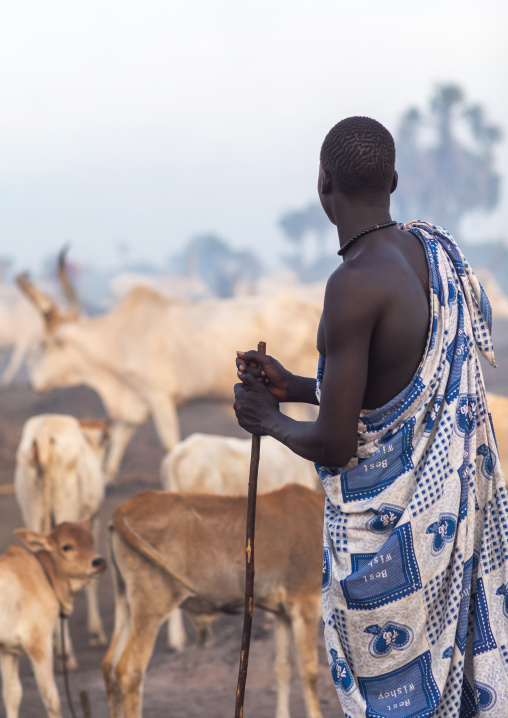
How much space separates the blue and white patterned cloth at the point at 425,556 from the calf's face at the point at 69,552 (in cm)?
274

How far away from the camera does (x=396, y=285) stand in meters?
1.89

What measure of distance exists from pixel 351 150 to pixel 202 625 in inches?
119

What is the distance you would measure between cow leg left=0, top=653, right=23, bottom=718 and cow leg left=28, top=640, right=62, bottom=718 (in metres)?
0.12

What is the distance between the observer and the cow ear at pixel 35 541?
4.50 metres

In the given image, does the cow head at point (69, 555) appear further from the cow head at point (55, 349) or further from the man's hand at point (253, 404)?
the cow head at point (55, 349)

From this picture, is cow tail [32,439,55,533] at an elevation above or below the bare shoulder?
below

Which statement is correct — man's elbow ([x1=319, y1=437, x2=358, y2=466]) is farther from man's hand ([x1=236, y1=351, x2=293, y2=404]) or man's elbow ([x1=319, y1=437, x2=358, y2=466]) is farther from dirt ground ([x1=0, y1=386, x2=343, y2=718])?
dirt ground ([x1=0, y1=386, x2=343, y2=718])

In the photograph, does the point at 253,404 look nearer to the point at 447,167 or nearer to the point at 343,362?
the point at 343,362

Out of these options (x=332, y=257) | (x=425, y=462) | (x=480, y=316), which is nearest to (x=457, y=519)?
(x=425, y=462)

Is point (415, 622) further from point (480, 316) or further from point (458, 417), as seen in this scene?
point (480, 316)

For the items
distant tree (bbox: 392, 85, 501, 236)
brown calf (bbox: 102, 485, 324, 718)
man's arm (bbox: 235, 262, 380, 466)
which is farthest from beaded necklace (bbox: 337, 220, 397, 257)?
distant tree (bbox: 392, 85, 501, 236)

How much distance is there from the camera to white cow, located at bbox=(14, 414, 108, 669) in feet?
18.6

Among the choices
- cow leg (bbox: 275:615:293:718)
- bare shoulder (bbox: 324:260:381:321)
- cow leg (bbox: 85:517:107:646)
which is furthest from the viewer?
cow leg (bbox: 85:517:107:646)

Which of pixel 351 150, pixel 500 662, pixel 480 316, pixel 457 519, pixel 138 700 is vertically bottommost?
pixel 138 700
